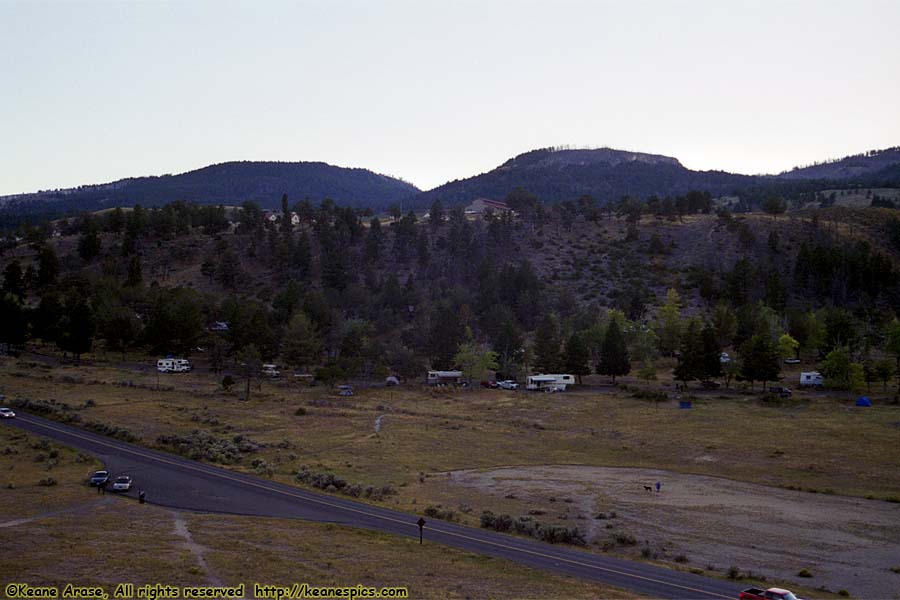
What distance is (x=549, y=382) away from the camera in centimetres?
9244

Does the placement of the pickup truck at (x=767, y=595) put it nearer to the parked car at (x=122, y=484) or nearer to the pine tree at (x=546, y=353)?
the parked car at (x=122, y=484)

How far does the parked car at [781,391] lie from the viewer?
79750 mm

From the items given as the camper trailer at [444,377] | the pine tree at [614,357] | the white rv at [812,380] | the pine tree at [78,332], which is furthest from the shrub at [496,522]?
the pine tree at [78,332]

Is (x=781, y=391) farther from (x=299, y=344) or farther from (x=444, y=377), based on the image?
(x=299, y=344)

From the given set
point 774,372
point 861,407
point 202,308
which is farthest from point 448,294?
point 861,407

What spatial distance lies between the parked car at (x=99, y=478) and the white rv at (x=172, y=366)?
176ft

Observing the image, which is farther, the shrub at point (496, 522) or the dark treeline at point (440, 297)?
the dark treeline at point (440, 297)

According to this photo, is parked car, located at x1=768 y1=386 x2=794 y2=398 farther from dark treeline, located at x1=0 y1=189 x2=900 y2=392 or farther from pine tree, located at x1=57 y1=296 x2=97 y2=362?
pine tree, located at x1=57 y1=296 x2=97 y2=362

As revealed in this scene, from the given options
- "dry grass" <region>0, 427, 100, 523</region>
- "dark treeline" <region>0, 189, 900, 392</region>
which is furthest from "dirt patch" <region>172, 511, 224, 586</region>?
"dark treeline" <region>0, 189, 900, 392</region>

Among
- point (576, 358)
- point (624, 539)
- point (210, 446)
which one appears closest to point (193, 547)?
point (624, 539)

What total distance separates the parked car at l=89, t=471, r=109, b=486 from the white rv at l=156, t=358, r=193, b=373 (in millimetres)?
53786

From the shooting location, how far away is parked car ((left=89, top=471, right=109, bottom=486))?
42.2 m

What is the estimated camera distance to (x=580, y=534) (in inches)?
1417

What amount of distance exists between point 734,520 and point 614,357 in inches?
2075
